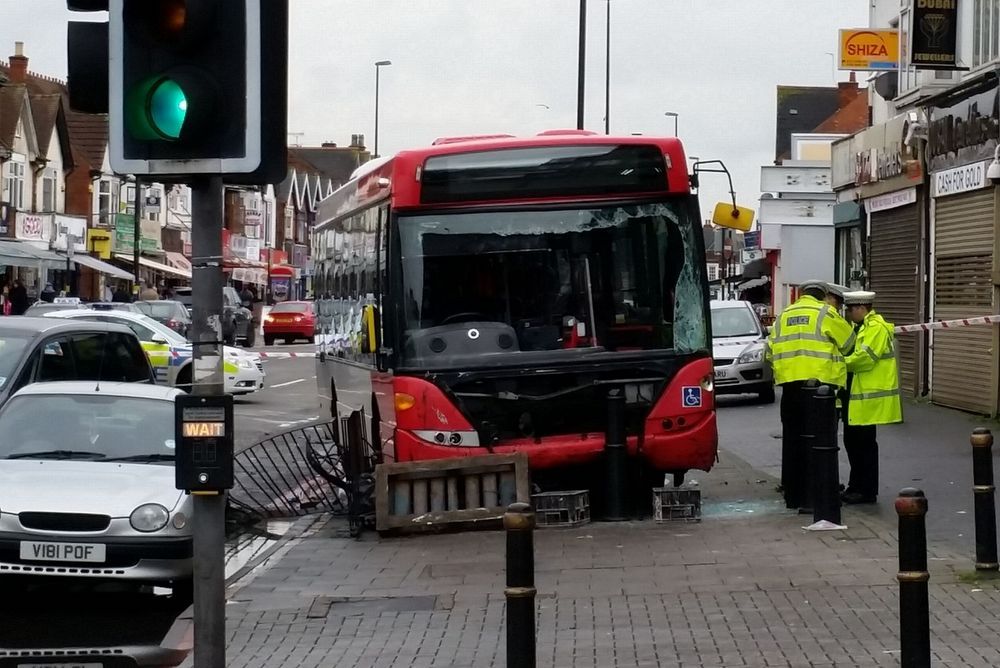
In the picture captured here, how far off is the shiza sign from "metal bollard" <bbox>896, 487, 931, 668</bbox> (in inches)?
920

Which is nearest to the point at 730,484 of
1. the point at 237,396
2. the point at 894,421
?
the point at 894,421

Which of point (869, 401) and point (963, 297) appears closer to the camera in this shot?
point (869, 401)

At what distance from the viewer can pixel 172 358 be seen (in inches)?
1089

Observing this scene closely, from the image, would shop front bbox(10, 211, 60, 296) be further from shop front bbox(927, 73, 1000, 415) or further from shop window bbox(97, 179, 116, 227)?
shop front bbox(927, 73, 1000, 415)

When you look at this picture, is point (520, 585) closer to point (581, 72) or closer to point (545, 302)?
point (545, 302)

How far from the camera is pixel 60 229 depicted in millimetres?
61281

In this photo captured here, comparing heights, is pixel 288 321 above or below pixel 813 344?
below

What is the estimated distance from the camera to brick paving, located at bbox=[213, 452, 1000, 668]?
8.22 metres

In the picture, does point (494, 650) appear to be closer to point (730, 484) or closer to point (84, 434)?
point (84, 434)

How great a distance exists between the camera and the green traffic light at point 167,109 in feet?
19.8

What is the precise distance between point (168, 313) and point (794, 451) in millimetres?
28280

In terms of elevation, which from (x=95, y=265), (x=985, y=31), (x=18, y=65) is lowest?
(x=95, y=265)

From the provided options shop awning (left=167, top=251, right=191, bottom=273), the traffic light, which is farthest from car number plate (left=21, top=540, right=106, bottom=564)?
shop awning (left=167, top=251, right=191, bottom=273)

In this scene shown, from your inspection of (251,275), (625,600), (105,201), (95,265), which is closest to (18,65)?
→ (105,201)
